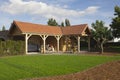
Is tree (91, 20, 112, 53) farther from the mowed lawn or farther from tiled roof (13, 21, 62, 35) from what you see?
the mowed lawn

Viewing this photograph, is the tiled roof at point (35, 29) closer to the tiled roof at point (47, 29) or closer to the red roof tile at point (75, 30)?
the tiled roof at point (47, 29)

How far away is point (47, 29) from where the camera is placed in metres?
38.1

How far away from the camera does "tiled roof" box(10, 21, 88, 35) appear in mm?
34062

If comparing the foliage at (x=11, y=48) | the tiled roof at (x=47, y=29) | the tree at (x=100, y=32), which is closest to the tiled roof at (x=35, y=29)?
the tiled roof at (x=47, y=29)

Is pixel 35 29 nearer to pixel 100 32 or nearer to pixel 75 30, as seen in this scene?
pixel 75 30

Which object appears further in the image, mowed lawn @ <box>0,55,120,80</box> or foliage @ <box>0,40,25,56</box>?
foliage @ <box>0,40,25,56</box>

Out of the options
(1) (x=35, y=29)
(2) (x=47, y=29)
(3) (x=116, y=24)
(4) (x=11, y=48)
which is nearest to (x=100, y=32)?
(3) (x=116, y=24)

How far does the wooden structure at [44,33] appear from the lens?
3402 cm

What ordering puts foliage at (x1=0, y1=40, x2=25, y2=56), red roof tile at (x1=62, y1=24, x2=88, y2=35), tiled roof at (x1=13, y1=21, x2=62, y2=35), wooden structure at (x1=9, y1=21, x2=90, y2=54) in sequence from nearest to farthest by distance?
foliage at (x1=0, y1=40, x2=25, y2=56)
tiled roof at (x1=13, y1=21, x2=62, y2=35)
wooden structure at (x1=9, y1=21, x2=90, y2=54)
red roof tile at (x1=62, y1=24, x2=88, y2=35)

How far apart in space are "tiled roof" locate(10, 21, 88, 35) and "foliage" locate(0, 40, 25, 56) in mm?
3015

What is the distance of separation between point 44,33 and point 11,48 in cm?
741

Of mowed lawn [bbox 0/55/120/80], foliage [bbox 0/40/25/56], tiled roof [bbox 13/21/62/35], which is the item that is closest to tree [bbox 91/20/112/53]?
tiled roof [bbox 13/21/62/35]

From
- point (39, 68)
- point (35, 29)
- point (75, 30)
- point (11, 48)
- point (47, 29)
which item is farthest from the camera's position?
point (75, 30)

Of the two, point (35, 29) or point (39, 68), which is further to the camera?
point (35, 29)
